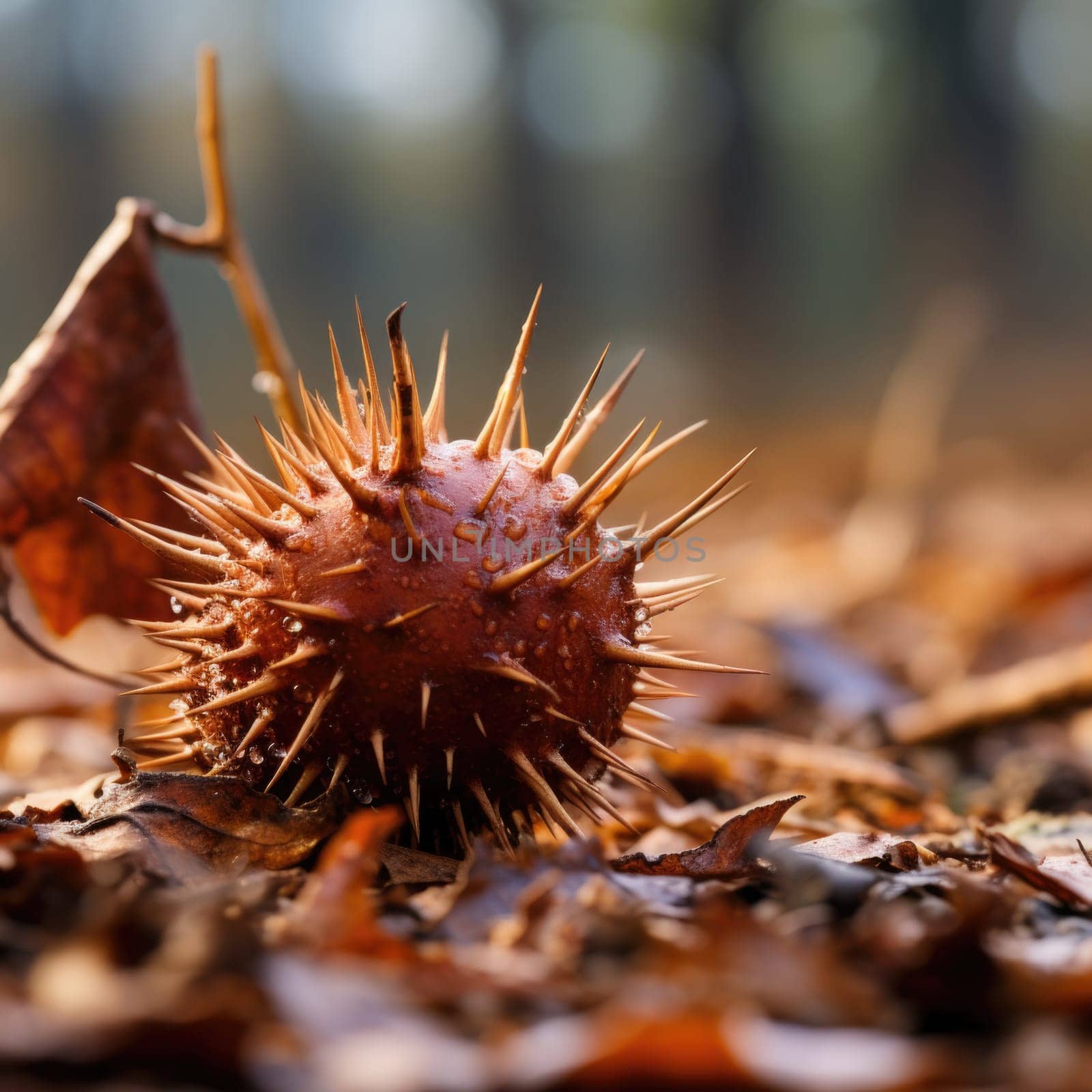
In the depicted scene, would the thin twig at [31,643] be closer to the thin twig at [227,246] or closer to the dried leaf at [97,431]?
the dried leaf at [97,431]

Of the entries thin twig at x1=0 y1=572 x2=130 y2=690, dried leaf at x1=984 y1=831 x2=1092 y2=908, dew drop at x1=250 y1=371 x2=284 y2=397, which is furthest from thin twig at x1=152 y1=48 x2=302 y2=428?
dried leaf at x1=984 y1=831 x2=1092 y2=908

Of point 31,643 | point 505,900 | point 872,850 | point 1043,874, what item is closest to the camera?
point 505,900

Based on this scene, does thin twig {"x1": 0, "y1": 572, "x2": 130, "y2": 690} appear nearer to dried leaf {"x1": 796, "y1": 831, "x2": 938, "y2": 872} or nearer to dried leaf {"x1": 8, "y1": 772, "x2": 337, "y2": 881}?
dried leaf {"x1": 8, "y1": 772, "x2": 337, "y2": 881}

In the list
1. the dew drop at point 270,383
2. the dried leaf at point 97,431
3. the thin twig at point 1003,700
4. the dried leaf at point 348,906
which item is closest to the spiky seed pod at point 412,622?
the dried leaf at point 348,906

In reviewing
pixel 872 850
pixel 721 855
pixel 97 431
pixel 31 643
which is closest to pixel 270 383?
pixel 97 431

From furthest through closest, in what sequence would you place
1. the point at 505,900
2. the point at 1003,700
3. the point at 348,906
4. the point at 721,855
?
the point at 1003,700 < the point at 721,855 < the point at 505,900 < the point at 348,906

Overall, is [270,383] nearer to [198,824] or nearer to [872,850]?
[198,824]

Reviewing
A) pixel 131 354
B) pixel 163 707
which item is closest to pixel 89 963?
pixel 131 354
